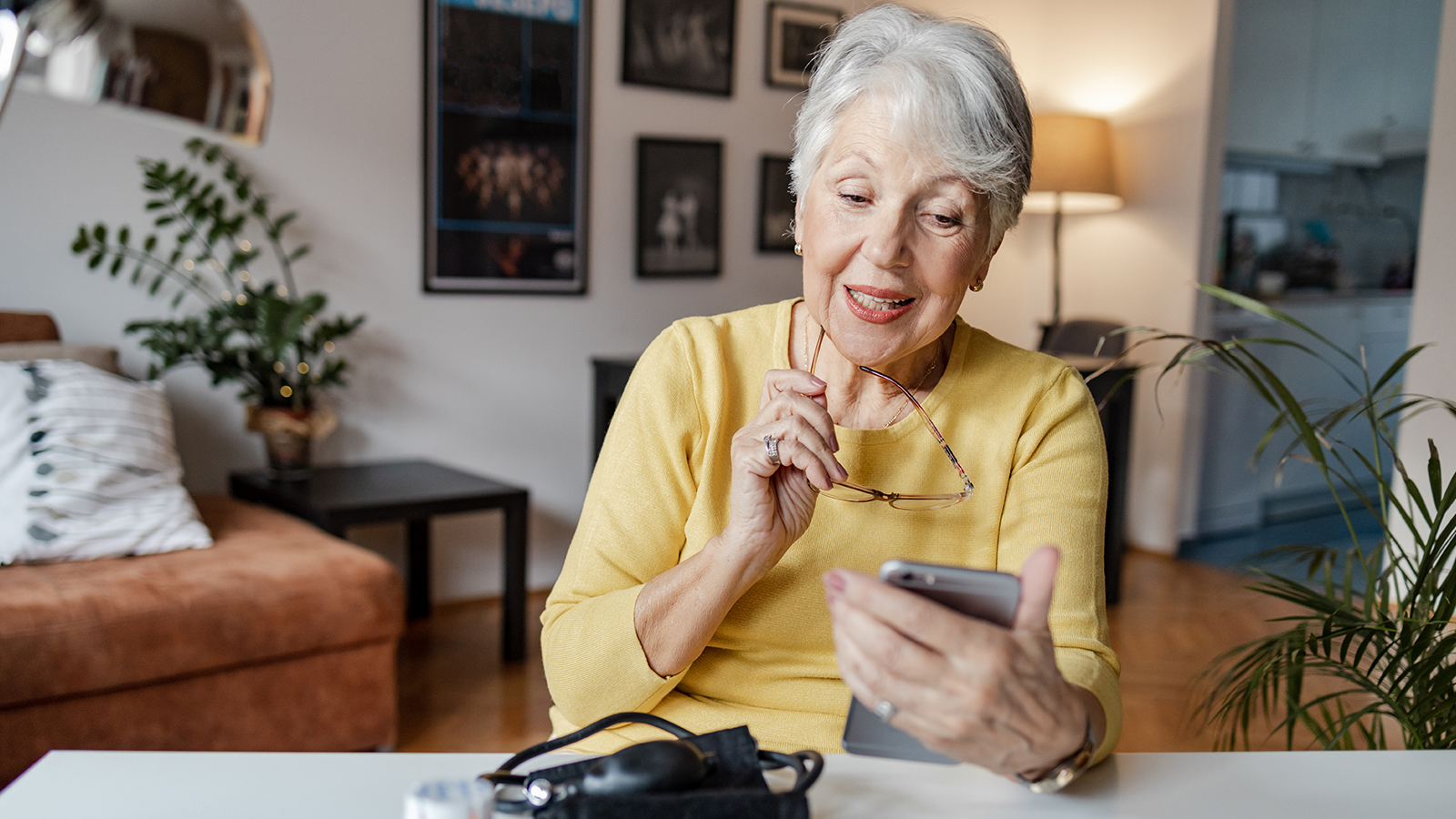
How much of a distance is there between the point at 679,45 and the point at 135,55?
130 inches

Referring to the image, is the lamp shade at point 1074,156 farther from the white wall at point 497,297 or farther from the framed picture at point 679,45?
the framed picture at point 679,45

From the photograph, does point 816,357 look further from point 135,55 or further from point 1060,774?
point 135,55

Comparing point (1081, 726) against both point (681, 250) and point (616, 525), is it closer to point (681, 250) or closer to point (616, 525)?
point (616, 525)

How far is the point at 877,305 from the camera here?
1036 millimetres

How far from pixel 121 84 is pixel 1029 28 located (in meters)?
4.69

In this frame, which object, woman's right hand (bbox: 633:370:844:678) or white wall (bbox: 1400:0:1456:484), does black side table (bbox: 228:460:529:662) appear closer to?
woman's right hand (bbox: 633:370:844:678)

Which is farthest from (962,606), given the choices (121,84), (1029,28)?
(1029,28)

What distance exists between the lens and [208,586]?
80.4 inches

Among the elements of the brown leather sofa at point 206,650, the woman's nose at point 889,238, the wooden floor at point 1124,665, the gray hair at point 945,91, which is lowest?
the wooden floor at point 1124,665

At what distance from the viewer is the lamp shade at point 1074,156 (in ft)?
13.0

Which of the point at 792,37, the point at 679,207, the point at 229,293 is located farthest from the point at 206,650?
the point at 792,37

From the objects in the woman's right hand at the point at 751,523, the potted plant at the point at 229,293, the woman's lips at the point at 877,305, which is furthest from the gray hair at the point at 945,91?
the potted plant at the point at 229,293

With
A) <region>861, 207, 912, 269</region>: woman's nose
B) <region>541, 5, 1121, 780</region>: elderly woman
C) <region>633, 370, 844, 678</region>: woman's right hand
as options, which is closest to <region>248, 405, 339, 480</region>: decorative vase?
<region>541, 5, 1121, 780</region>: elderly woman

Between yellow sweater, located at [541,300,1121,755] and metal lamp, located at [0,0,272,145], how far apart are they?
570 millimetres
